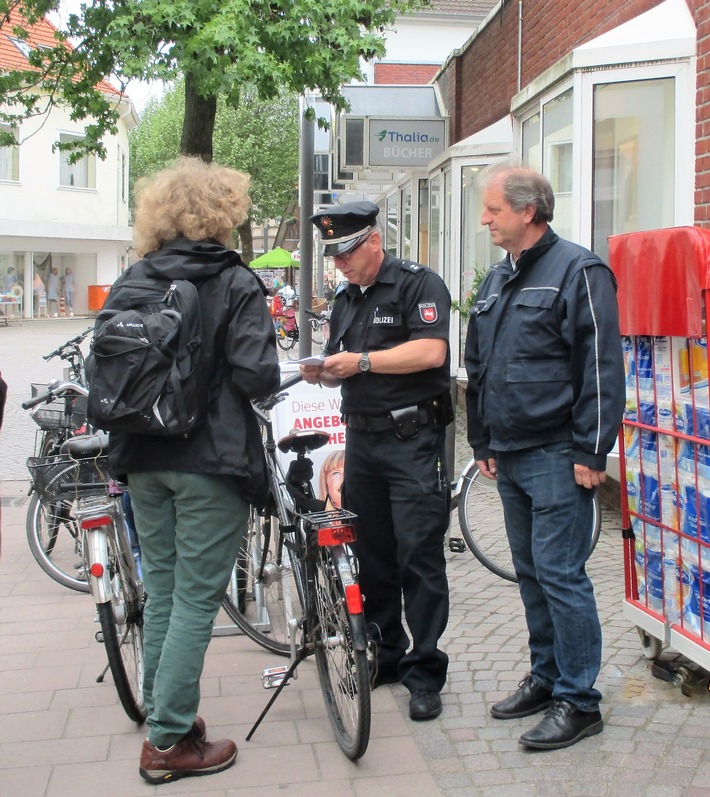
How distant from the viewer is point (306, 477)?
3857 mm

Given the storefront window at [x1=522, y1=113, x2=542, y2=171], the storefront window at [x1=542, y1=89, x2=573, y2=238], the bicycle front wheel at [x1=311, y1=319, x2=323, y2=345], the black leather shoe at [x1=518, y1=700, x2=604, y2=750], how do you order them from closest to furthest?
the black leather shoe at [x1=518, y1=700, x2=604, y2=750]
the storefront window at [x1=542, y1=89, x2=573, y2=238]
the storefront window at [x1=522, y1=113, x2=542, y2=171]
the bicycle front wheel at [x1=311, y1=319, x2=323, y2=345]

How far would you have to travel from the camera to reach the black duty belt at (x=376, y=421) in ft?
12.5

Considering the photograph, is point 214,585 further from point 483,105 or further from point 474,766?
point 483,105

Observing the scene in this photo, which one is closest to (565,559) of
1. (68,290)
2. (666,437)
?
(666,437)

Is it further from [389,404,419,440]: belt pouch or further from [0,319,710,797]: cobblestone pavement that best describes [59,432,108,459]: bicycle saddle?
[389,404,419,440]: belt pouch

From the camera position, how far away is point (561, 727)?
3.47 m

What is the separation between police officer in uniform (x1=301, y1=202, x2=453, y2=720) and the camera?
378 cm

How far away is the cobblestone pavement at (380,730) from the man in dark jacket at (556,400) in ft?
0.61

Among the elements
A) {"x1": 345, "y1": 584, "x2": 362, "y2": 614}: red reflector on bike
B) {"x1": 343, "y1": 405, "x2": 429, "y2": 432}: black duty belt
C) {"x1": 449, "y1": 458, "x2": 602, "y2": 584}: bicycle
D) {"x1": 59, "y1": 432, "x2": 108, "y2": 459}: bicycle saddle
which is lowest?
{"x1": 449, "y1": 458, "x2": 602, "y2": 584}: bicycle

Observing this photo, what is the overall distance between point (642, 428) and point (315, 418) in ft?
7.39

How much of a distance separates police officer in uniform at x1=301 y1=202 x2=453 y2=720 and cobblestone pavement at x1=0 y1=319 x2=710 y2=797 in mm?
301

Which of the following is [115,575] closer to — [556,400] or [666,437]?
[556,400]

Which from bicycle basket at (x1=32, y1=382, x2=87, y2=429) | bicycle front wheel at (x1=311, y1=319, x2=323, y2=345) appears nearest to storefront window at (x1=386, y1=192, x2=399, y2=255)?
bicycle front wheel at (x1=311, y1=319, x2=323, y2=345)

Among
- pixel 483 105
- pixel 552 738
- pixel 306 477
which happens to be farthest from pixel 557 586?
pixel 483 105
